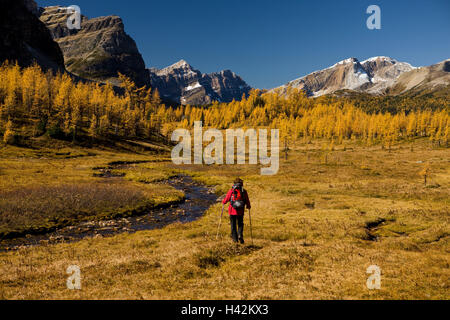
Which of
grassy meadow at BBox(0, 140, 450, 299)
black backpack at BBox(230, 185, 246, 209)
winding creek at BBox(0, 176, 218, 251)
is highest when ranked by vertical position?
black backpack at BBox(230, 185, 246, 209)

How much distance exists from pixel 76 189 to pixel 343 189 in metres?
43.5

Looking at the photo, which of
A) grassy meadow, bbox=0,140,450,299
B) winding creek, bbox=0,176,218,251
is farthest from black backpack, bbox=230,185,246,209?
winding creek, bbox=0,176,218,251

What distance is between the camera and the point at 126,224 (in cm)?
2694

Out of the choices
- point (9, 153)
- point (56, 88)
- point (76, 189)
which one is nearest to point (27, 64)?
point (56, 88)

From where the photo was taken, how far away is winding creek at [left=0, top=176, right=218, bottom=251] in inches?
832

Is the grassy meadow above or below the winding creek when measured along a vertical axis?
above

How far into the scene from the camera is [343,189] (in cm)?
4366

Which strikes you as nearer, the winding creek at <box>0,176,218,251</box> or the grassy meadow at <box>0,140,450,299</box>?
the grassy meadow at <box>0,140,450,299</box>

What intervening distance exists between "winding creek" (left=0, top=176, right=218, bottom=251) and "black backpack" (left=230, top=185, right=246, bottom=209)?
14.3 m

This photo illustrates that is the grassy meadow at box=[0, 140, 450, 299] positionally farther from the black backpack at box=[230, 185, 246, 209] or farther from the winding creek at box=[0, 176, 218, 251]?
the black backpack at box=[230, 185, 246, 209]

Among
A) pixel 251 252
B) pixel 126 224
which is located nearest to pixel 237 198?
pixel 251 252

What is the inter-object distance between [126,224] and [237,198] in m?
17.2

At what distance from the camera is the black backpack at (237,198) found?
579 inches
